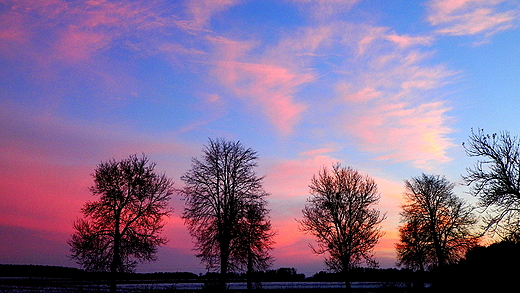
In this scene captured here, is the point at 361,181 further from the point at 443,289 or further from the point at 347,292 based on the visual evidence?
the point at 443,289

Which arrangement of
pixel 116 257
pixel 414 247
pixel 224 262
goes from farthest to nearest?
1. pixel 414 247
2. pixel 224 262
3. pixel 116 257

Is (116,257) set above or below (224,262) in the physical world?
above

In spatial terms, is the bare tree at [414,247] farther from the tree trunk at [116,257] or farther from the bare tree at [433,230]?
the tree trunk at [116,257]

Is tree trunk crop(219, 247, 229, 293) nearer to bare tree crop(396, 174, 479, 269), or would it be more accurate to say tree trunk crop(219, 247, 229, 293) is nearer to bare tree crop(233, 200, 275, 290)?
bare tree crop(233, 200, 275, 290)

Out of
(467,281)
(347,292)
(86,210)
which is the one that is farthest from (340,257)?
(86,210)

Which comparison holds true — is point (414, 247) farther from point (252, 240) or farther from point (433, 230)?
point (252, 240)

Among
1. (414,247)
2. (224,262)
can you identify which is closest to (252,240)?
(224,262)

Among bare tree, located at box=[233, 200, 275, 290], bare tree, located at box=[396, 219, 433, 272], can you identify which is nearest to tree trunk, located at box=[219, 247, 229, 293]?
bare tree, located at box=[233, 200, 275, 290]

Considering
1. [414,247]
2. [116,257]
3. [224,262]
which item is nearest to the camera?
[116,257]

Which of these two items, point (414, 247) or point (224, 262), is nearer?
point (224, 262)

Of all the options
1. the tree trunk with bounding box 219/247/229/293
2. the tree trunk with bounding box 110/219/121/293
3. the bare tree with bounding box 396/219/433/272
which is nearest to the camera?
the tree trunk with bounding box 110/219/121/293

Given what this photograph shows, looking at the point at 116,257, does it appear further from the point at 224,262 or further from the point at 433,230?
the point at 433,230

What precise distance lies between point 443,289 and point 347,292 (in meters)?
9.74

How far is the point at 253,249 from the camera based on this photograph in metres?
37.1
